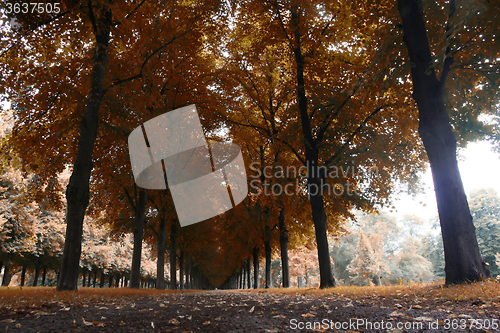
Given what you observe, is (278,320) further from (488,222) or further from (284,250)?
(488,222)

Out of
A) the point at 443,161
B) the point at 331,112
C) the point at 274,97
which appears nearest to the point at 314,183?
the point at 331,112

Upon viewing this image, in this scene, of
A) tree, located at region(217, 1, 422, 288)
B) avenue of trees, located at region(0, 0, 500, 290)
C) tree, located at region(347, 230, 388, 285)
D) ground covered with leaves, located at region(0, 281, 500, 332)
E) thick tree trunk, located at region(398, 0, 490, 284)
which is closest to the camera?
ground covered with leaves, located at region(0, 281, 500, 332)

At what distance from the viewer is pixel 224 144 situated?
1731 centimetres

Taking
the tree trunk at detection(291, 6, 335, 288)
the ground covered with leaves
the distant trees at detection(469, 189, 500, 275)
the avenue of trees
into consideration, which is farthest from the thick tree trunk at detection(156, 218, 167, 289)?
the distant trees at detection(469, 189, 500, 275)

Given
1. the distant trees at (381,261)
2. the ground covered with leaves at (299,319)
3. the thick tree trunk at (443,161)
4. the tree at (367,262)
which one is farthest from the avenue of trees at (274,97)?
the distant trees at (381,261)

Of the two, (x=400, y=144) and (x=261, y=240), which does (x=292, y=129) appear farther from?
(x=261, y=240)

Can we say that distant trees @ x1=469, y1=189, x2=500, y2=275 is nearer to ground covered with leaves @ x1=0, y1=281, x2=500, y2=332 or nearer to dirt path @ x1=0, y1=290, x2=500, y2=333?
ground covered with leaves @ x1=0, y1=281, x2=500, y2=332

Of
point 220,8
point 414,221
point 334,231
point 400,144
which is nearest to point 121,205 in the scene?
point 220,8

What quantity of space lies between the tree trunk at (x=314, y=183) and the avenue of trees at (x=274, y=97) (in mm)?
55

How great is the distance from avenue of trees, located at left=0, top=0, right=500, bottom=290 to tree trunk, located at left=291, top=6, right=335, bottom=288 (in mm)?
55

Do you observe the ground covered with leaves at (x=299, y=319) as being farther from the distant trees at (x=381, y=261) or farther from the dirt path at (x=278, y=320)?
the distant trees at (x=381, y=261)

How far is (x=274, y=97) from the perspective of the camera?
17219 millimetres

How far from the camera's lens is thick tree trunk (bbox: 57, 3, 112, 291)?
762cm

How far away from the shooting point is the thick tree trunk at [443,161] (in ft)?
18.8
